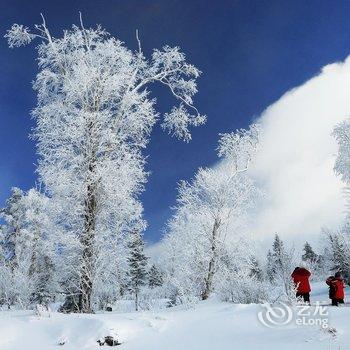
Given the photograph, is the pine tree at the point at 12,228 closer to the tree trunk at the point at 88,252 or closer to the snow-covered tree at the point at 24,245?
the snow-covered tree at the point at 24,245

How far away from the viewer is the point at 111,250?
11.9 m

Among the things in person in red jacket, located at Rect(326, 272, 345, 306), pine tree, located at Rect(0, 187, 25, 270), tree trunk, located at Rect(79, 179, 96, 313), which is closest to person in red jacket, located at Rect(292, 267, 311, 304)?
person in red jacket, located at Rect(326, 272, 345, 306)

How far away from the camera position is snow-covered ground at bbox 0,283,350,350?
6.66 m

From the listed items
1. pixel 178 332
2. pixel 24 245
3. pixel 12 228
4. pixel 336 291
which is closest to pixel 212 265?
pixel 336 291

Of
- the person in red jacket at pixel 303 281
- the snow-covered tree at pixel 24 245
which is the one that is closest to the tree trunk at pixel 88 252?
the person in red jacket at pixel 303 281

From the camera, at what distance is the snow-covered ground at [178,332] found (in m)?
6.66

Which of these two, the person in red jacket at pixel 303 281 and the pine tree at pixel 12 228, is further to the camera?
the pine tree at pixel 12 228

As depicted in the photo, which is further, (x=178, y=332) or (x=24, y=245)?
(x=24, y=245)


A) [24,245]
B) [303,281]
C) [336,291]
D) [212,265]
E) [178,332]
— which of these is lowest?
[178,332]

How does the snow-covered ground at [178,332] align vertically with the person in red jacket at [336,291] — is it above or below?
below

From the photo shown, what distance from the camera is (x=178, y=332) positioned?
25.0 feet

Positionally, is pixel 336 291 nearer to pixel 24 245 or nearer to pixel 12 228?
pixel 24 245

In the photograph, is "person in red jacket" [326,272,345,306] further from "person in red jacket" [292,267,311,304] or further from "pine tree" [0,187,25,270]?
"pine tree" [0,187,25,270]

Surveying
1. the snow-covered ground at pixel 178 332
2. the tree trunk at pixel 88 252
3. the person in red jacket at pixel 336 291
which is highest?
the tree trunk at pixel 88 252
